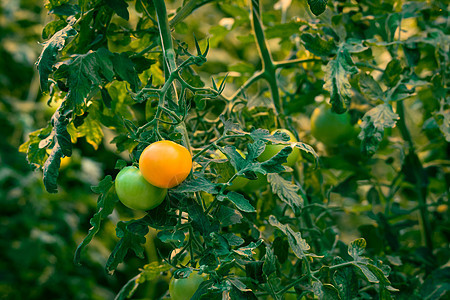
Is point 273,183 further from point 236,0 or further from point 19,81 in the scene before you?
point 19,81

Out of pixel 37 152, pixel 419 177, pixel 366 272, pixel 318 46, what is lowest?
pixel 419 177

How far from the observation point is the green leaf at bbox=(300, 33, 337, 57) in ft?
2.53

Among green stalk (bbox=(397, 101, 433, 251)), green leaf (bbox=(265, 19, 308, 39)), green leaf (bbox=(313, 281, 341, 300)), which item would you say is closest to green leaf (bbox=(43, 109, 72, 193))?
green leaf (bbox=(313, 281, 341, 300))

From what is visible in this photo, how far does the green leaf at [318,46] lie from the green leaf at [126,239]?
42cm

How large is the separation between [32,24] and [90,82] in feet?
6.36

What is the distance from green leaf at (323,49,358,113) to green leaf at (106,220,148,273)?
1.14 ft

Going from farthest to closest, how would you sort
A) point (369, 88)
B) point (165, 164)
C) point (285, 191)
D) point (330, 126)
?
point (330, 126) < point (369, 88) < point (285, 191) < point (165, 164)

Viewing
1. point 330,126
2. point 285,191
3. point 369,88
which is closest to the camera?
point 285,191

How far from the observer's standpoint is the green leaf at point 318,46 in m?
0.77

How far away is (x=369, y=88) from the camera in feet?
2.51

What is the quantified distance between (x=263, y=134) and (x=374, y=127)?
22 cm

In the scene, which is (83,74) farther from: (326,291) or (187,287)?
(326,291)

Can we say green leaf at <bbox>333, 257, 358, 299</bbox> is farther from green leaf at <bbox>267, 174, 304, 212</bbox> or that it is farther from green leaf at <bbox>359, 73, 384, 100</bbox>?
green leaf at <bbox>359, 73, 384, 100</bbox>

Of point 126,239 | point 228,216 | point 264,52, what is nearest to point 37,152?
point 126,239
